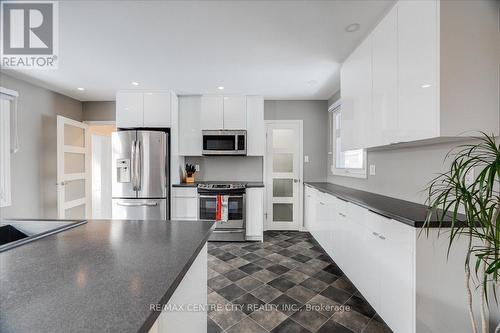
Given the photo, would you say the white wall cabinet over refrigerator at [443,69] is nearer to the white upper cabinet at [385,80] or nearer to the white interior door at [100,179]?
the white upper cabinet at [385,80]

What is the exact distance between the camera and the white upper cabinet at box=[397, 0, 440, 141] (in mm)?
1336

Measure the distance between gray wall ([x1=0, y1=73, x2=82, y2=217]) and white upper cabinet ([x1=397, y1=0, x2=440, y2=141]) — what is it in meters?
4.46

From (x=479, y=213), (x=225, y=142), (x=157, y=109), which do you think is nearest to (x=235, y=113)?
(x=225, y=142)

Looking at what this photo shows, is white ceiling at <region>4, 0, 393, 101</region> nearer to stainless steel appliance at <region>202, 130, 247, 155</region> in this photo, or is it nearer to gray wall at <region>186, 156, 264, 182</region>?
stainless steel appliance at <region>202, 130, 247, 155</region>

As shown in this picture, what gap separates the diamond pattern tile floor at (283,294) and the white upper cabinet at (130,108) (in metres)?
2.45

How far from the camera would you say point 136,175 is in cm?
339

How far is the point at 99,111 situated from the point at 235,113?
2.72 m

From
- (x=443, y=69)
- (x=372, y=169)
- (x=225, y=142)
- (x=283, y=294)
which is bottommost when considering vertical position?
(x=283, y=294)

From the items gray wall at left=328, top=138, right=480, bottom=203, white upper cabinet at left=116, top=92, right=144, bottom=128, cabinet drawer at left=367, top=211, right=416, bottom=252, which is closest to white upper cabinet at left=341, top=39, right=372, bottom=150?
gray wall at left=328, top=138, right=480, bottom=203

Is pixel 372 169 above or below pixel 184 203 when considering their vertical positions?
above

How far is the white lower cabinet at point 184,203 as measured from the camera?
11.7 feet

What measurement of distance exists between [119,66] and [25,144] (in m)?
1.92

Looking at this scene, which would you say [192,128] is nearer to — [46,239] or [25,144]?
[25,144]

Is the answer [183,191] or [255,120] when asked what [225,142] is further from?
[183,191]
